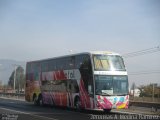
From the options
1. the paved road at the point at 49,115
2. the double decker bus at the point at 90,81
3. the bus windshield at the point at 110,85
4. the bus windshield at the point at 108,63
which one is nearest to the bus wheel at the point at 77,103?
the double decker bus at the point at 90,81

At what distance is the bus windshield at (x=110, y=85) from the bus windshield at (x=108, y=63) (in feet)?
1.88

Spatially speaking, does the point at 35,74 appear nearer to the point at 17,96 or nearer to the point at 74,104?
the point at 74,104

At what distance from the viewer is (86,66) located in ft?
80.3

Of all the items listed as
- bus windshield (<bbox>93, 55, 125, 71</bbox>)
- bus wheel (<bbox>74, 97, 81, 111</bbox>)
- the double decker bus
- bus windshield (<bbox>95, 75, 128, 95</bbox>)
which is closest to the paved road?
bus wheel (<bbox>74, 97, 81, 111</bbox>)

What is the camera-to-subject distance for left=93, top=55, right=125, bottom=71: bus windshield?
79.1 ft

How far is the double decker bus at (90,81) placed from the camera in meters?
23.7

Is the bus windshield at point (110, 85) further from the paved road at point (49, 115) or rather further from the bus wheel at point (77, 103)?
the bus wheel at point (77, 103)

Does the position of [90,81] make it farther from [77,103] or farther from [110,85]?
[77,103]

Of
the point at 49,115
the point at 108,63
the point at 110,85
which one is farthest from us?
the point at 108,63

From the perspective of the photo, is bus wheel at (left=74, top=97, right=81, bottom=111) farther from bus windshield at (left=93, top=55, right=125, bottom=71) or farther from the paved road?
bus windshield at (left=93, top=55, right=125, bottom=71)

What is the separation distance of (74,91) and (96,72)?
9.80 feet

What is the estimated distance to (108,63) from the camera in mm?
24438

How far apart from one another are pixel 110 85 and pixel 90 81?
48.8 inches

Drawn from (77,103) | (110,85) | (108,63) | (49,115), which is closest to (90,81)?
(110,85)
